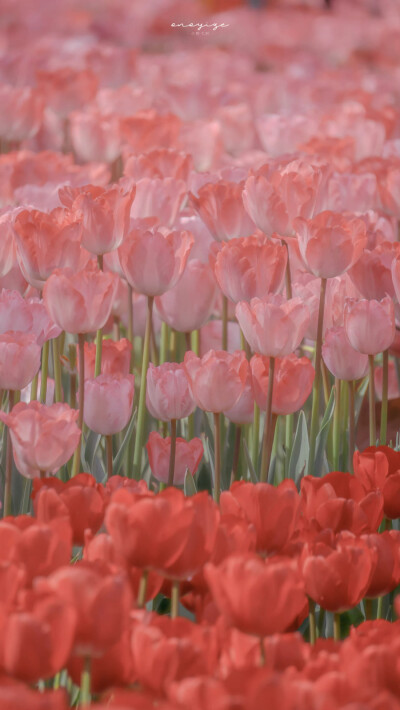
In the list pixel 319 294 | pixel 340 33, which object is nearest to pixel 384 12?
pixel 340 33

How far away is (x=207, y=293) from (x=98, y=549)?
22.3 inches

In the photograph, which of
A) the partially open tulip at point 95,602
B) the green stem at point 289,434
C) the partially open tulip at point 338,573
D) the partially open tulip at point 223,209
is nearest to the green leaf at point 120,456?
the green stem at point 289,434

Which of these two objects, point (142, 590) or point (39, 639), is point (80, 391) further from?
point (39, 639)

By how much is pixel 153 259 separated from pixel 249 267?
4.6 inches

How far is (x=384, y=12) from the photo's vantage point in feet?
21.5

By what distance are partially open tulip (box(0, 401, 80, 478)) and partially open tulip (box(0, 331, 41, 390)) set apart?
0.10 metres

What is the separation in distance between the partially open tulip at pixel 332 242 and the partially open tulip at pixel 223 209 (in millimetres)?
171

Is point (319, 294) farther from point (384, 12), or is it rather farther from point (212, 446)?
point (384, 12)

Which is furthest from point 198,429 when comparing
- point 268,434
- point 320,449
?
point 268,434

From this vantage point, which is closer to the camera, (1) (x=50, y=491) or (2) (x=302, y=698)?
(2) (x=302, y=698)

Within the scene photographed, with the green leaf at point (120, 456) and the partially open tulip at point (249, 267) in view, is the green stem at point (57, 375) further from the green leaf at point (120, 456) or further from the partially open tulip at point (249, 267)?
the partially open tulip at point (249, 267)

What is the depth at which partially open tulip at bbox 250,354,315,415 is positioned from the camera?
1.13 meters

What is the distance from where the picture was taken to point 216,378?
101cm

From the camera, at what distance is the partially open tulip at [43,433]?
92cm
